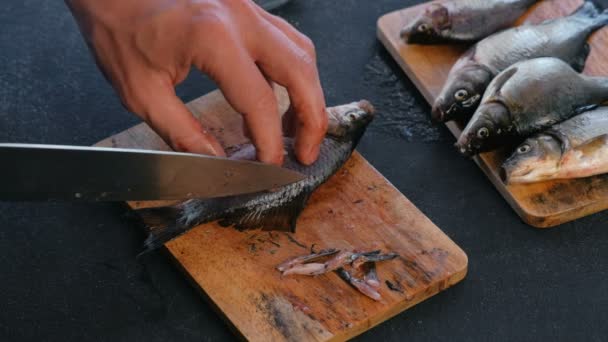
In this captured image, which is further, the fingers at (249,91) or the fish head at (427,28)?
the fish head at (427,28)

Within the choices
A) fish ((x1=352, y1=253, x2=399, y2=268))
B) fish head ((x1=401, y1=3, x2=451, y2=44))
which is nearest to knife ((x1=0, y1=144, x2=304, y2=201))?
fish ((x1=352, y1=253, x2=399, y2=268))

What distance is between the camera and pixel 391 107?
6.52ft

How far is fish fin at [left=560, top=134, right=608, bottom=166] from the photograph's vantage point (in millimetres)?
1767

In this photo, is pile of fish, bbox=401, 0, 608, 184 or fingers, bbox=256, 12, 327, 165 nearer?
fingers, bbox=256, 12, 327, 165

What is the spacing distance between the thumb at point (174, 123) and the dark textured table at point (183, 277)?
291 millimetres

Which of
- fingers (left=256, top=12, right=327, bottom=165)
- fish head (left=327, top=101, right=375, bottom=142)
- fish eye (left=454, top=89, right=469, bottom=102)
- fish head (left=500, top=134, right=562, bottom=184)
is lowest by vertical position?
fish head (left=500, top=134, right=562, bottom=184)

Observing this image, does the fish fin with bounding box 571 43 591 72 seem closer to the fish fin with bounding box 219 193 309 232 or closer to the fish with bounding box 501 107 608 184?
the fish with bounding box 501 107 608 184

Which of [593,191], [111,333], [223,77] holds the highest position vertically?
[223,77]

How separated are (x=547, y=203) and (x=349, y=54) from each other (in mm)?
686

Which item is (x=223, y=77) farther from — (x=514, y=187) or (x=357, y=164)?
(x=514, y=187)

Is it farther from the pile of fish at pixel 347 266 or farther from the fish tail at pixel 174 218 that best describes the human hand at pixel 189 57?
the pile of fish at pixel 347 266

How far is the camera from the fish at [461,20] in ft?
6.86

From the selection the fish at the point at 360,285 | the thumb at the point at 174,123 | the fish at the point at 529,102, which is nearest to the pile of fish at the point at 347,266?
the fish at the point at 360,285

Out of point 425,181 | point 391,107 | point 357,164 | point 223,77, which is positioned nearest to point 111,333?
point 223,77
